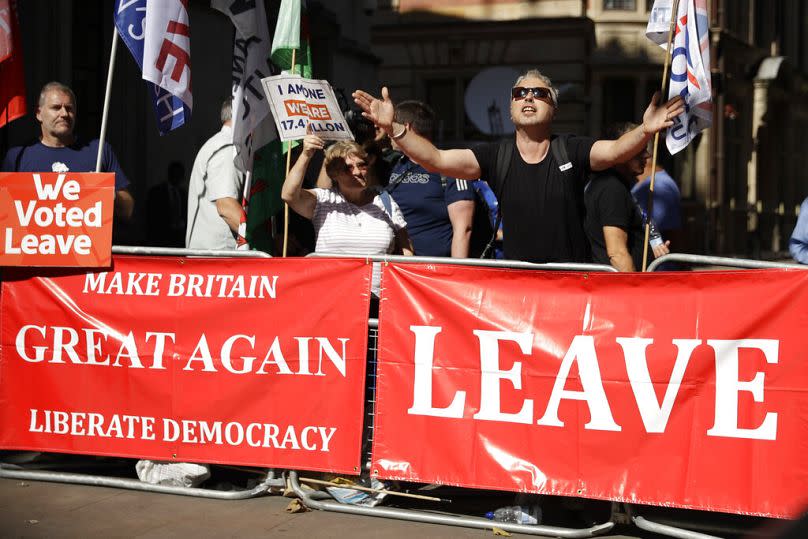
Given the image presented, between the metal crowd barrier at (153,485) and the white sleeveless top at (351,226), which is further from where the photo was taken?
the white sleeveless top at (351,226)

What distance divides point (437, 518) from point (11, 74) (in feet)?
13.1

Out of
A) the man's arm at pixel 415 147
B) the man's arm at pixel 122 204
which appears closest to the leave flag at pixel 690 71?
the man's arm at pixel 415 147

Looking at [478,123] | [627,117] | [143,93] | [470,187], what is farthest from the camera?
[627,117]

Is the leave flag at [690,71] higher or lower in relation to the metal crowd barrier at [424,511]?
higher

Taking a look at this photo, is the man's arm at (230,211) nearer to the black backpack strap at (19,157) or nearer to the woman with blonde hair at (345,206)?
the woman with blonde hair at (345,206)

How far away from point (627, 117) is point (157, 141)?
18614 millimetres

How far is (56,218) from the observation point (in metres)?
6.78

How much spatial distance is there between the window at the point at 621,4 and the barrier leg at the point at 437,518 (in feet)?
87.4

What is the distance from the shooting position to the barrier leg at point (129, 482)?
6465 millimetres

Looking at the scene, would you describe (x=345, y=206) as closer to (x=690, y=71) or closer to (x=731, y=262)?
(x=690, y=71)

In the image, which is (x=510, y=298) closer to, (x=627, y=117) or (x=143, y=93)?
(x=143, y=93)

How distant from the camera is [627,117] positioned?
31234 millimetres

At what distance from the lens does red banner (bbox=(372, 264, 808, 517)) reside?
550cm

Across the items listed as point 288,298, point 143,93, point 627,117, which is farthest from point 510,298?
point 627,117
